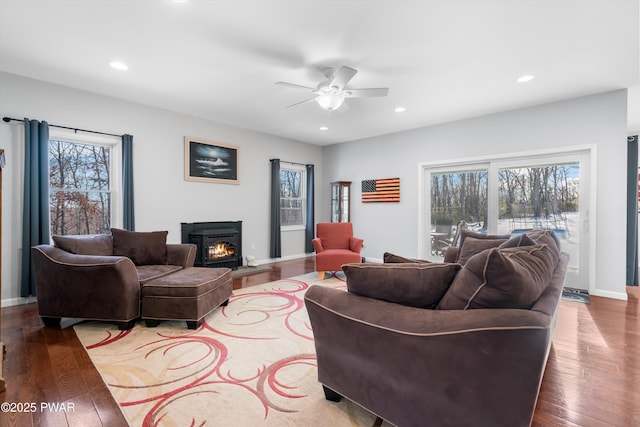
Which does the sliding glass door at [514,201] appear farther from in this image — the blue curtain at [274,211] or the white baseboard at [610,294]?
the blue curtain at [274,211]

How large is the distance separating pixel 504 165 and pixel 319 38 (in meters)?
3.65

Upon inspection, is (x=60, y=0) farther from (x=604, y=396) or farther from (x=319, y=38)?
(x=604, y=396)

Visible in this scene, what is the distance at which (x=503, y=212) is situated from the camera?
15.5ft

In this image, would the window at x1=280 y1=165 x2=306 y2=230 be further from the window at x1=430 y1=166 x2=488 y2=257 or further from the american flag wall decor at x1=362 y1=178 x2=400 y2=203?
the window at x1=430 y1=166 x2=488 y2=257

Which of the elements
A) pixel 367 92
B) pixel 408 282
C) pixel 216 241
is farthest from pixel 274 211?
pixel 408 282

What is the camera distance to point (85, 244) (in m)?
3.12

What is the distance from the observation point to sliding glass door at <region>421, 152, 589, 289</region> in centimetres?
412

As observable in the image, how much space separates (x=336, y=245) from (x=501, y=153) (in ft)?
9.88

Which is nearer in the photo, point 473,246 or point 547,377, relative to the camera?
point 547,377

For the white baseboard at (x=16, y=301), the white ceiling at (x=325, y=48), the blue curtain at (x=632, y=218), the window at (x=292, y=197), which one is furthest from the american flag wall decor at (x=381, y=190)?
the white baseboard at (x=16, y=301)

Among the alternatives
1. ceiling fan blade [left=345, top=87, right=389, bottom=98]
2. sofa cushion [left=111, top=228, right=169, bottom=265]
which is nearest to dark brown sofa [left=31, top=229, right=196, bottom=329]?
sofa cushion [left=111, top=228, right=169, bottom=265]

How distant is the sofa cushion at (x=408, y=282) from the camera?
56.8 inches

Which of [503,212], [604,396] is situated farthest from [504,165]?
[604,396]

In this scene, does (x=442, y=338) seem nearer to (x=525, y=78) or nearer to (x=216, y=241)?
(x=525, y=78)
